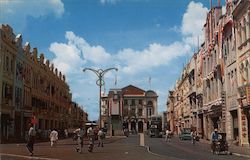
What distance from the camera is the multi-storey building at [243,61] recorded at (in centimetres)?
3575

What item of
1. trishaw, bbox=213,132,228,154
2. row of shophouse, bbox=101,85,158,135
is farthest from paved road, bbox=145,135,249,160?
row of shophouse, bbox=101,85,158,135

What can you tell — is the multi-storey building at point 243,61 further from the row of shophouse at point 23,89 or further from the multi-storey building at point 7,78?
the multi-storey building at point 7,78

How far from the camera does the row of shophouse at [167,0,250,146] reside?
1458 inches

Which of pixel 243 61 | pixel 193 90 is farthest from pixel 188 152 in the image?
pixel 193 90

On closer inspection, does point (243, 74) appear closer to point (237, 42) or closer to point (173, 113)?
point (237, 42)

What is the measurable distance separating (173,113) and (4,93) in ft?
253

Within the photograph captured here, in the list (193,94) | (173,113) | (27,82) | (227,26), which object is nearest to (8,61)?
(27,82)

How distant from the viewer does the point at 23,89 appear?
2152 inches

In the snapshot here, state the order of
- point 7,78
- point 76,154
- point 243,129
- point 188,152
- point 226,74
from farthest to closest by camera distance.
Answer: point 7,78
point 226,74
point 243,129
point 188,152
point 76,154

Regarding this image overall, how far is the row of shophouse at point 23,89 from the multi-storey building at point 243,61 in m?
21.6

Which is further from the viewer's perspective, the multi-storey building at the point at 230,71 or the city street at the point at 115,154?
the multi-storey building at the point at 230,71

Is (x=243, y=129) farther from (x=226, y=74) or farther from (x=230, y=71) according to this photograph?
→ (x=226, y=74)

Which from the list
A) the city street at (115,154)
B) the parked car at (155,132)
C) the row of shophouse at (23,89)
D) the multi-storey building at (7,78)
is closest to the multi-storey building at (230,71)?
the city street at (115,154)

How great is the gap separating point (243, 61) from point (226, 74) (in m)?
7.43
